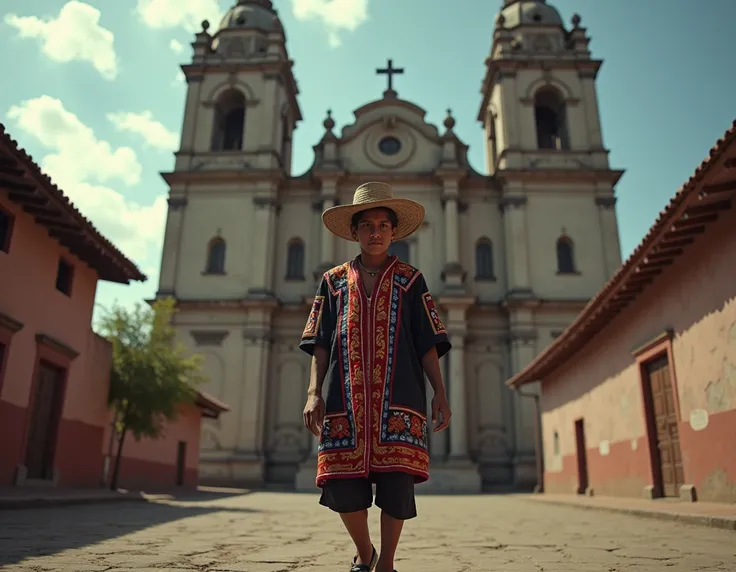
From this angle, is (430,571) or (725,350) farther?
(725,350)

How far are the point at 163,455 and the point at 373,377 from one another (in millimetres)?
17032

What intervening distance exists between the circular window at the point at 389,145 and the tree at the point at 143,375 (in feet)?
48.7

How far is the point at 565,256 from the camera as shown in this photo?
2575 centimetres

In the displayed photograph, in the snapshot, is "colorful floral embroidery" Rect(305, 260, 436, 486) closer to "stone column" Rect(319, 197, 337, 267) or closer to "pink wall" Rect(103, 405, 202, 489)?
"pink wall" Rect(103, 405, 202, 489)

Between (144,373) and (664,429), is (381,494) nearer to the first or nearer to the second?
(664,429)

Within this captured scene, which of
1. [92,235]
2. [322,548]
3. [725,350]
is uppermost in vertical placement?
[92,235]

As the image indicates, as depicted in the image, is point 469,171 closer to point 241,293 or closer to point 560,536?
point 241,293

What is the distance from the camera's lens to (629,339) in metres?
12.0

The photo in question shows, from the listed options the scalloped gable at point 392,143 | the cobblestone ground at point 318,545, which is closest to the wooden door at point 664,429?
the cobblestone ground at point 318,545

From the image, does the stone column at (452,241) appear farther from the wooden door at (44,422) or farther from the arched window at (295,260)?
the wooden door at (44,422)

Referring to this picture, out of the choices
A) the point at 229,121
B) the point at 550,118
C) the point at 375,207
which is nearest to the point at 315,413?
the point at 375,207

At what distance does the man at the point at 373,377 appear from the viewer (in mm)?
Result: 3047

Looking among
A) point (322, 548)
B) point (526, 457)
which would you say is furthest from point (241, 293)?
point (322, 548)

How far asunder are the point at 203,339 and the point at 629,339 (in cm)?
1687
